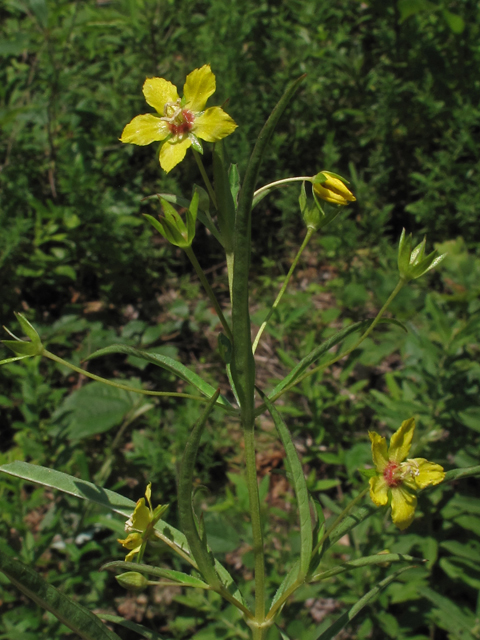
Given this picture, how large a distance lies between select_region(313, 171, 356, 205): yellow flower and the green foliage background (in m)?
1.56

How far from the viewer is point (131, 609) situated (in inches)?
123

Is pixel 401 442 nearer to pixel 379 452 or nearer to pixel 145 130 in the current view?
pixel 379 452

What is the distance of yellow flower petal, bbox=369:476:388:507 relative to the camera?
1248 millimetres

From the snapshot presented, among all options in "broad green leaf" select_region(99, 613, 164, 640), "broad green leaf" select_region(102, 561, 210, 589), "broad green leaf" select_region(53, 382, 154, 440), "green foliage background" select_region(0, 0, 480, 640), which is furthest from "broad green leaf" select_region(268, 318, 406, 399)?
"broad green leaf" select_region(53, 382, 154, 440)

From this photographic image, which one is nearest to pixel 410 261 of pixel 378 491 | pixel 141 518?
pixel 378 491

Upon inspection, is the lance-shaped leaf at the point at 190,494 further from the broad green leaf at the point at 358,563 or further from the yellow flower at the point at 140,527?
the broad green leaf at the point at 358,563

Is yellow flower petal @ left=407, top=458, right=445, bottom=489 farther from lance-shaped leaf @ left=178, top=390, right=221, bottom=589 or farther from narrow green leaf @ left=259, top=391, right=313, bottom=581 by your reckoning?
lance-shaped leaf @ left=178, top=390, right=221, bottom=589

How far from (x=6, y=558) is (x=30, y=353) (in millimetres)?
496

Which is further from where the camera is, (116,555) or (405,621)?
(116,555)

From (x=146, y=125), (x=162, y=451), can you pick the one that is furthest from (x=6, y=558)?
(x=162, y=451)

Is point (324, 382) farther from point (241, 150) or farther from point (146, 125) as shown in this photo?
point (146, 125)

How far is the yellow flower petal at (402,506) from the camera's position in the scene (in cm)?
130

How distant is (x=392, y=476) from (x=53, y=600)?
82cm

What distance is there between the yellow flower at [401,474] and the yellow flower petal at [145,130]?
0.90 m
